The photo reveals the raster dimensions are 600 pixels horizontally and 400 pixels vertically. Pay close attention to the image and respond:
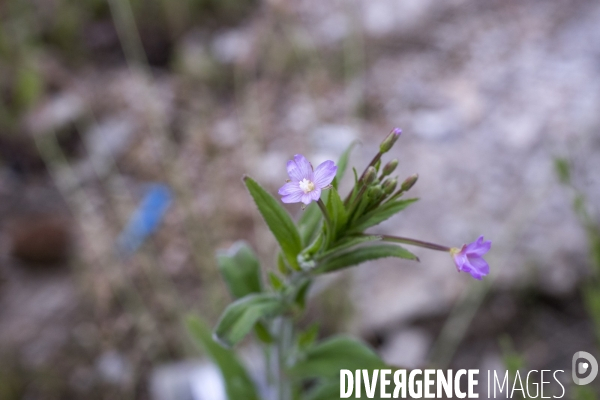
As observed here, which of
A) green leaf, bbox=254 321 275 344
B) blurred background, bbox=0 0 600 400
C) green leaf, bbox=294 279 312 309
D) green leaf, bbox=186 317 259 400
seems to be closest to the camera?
green leaf, bbox=294 279 312 309

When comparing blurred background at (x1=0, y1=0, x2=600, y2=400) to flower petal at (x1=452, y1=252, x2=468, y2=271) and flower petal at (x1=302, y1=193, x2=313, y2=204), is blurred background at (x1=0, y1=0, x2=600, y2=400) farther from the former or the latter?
flower petal at (x1=302, y1=193, x2=313, y2=204)

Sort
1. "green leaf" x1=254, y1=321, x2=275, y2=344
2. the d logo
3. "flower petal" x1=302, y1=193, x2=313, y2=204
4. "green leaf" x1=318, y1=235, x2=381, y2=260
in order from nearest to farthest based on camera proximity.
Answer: "flower petal" x1=302, y1=193, x2=313, y2=204 < "green leaf" x1=318, y1=235, x2=381, y2=260 < "green leaf" x1=254, y1=321, x2=275, y2=344 < the d logo

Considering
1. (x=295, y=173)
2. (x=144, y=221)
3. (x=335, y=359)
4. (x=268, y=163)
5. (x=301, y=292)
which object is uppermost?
(x=268, y=163)

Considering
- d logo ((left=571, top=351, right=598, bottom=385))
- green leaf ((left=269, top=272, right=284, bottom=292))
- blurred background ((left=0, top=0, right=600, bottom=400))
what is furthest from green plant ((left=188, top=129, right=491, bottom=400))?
d logo ((left=571, top=351, right=598, bottom=385))

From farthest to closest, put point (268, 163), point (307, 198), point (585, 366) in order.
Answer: point (268, 163) < point (585, 366) < point (307, 198)

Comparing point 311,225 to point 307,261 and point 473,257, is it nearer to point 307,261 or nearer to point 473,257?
point 307,261

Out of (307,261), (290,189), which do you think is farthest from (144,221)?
(290,189)

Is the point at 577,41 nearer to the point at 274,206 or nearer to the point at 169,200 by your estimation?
the point at 169,200
